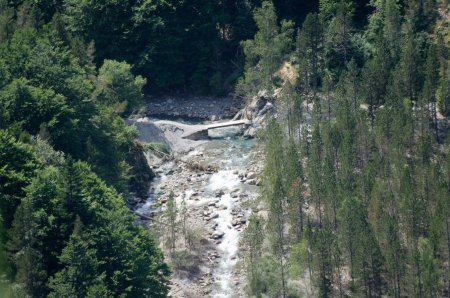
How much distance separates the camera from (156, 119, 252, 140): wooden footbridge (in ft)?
323

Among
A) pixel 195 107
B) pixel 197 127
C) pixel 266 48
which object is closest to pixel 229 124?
pixel 197 127

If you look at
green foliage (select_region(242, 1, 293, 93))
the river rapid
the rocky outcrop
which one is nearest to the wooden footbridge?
the river rapid

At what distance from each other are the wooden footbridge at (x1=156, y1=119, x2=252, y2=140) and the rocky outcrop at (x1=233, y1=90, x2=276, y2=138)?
0.77 m

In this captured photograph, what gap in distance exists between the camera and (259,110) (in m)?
98.8

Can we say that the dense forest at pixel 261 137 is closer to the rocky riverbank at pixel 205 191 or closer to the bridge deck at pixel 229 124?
the rocky riverbank at pixel 205 191

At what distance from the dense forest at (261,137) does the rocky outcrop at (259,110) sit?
1.53 meters

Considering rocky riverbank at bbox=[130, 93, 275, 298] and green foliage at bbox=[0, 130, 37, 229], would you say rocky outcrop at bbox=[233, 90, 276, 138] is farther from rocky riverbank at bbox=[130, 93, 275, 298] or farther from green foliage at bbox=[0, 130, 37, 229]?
green foliage at bbox=[0, 130, 37, 229]

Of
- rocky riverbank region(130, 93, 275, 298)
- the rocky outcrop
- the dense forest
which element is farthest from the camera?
the rocky outcrop

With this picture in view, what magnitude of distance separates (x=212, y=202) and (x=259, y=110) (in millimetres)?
17589

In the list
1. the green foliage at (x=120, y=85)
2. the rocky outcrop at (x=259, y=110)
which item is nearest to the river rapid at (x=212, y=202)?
the rocky outcrop at (x=259, y=110)

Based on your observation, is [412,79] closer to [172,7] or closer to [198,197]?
[198,197]

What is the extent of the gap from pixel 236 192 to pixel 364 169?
45.6 ft

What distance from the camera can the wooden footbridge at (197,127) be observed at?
9860cm

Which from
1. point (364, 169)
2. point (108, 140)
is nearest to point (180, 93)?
point (108, 140)
